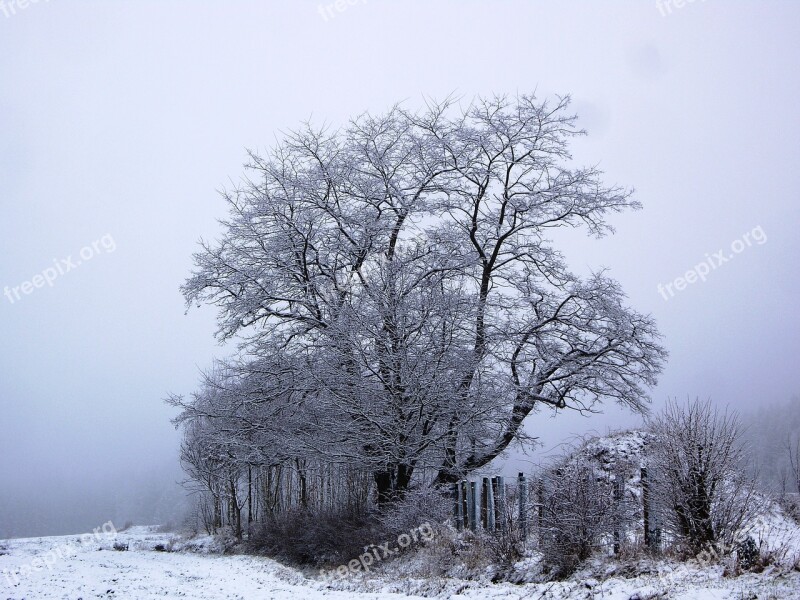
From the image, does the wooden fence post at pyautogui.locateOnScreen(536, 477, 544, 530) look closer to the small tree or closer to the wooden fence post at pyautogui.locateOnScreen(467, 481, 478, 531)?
the small tree

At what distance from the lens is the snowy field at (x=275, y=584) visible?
7.21 m

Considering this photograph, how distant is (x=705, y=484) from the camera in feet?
27.9

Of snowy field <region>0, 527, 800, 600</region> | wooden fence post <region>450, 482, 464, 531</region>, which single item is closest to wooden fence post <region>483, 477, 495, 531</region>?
wooden fence post <region>450, 482, 464, 531</region>

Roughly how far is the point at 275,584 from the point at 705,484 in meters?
8.37

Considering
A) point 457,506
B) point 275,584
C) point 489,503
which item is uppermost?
point 489,503

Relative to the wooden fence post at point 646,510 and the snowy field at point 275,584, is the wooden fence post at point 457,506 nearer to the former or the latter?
the snowy field at point 275,584

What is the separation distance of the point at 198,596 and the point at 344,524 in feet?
20.1

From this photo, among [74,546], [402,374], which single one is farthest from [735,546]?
[74,546]

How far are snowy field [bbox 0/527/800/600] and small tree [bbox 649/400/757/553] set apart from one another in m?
0.67

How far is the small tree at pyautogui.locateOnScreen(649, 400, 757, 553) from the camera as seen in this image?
27.7 ft

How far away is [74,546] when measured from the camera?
74.5 ft

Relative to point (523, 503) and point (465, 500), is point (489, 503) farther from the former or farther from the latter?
point (523, 503)

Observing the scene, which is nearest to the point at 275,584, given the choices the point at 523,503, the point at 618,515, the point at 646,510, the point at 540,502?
the point at 523,503

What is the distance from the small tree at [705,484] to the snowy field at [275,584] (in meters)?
0.67
